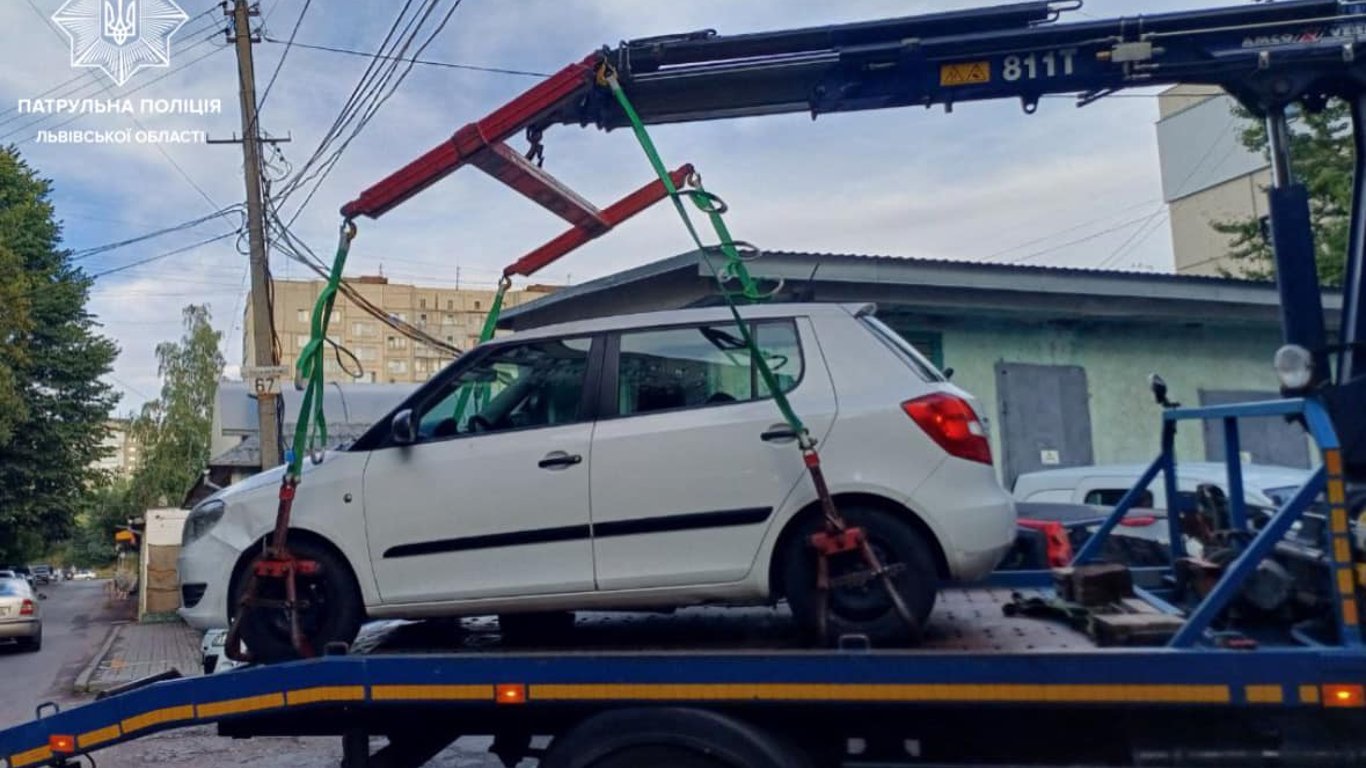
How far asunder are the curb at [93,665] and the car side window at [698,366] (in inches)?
462

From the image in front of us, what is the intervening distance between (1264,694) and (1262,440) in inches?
455

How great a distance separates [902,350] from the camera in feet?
14.9

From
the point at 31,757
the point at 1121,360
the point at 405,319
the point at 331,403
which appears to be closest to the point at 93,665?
the point at 331,403

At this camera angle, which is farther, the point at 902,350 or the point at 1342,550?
the point at 902,350

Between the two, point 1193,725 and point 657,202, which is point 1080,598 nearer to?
point 1193,725

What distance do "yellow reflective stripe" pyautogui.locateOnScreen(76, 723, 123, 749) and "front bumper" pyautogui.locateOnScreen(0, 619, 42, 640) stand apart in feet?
51.0

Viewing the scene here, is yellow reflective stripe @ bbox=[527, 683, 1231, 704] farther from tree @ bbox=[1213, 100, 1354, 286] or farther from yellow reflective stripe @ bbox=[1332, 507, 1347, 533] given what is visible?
tree @ bbox=[1213, 100, 1354, 286]

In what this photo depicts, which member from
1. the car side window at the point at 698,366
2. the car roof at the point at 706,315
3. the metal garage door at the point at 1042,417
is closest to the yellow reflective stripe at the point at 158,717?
the car roof at the point at 706,315

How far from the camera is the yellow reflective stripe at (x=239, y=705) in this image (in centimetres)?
421

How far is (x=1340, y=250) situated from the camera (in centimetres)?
1598

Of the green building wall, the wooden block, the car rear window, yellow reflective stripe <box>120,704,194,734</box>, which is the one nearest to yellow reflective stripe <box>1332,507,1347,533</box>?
the wooden block

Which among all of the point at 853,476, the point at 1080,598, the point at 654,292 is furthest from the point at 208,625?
the point at 654,292

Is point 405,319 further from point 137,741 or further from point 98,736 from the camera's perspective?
point 98,736

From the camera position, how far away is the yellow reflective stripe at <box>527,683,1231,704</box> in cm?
343
